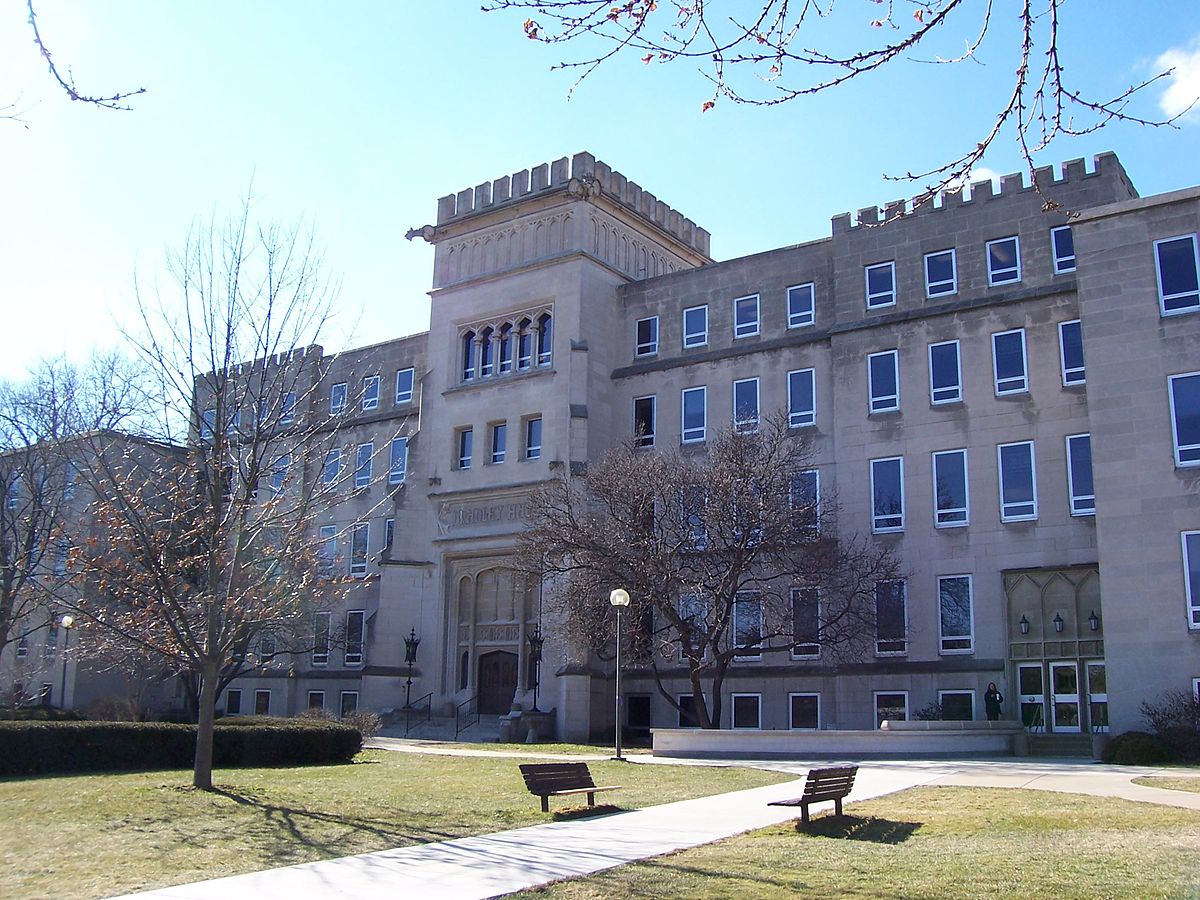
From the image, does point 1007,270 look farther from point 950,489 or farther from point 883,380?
point 950,489

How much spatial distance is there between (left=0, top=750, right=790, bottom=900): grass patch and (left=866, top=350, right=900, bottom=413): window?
59.1ft

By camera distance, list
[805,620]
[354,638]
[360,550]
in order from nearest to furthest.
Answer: [805,620]
[354,638]
[360,550]

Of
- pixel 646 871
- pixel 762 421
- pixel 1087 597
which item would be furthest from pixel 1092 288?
pixel 646 871

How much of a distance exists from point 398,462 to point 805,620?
70.5ft

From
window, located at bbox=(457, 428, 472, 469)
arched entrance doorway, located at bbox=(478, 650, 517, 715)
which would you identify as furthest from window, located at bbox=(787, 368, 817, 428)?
arched entrance doorway, located at bbox=(478, 650, 517, 715)

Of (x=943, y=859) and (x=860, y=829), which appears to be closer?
(x=943, y=859)

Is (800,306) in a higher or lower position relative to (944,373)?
higher

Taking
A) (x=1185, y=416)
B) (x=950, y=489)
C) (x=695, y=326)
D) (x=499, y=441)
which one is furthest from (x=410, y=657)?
(x=1185, y=416)

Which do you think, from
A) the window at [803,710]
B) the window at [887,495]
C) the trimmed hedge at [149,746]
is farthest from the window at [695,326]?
the trimmed hedge at [149,746]

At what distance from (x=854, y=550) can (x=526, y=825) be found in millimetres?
23234

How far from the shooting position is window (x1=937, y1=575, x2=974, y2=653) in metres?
34.6

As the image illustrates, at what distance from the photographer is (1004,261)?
3650 centimetres

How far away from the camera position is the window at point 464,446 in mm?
46000

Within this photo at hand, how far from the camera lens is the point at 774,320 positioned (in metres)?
41.3
